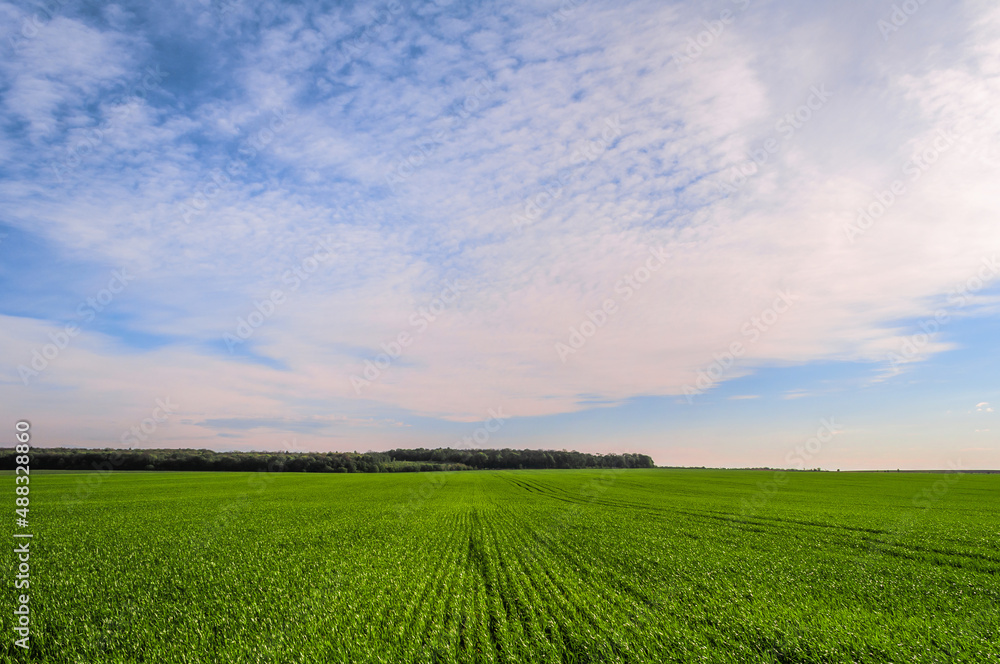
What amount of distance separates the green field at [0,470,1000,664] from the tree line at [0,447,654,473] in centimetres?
10204

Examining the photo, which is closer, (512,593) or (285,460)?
(512,593)

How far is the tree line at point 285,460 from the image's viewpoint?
335 ft

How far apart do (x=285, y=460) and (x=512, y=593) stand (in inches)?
5407

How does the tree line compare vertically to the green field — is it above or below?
below

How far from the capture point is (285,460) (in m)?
132

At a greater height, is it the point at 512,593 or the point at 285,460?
the point at 512,593

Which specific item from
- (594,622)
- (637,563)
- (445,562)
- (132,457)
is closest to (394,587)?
(445,562)

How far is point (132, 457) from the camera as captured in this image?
357ft

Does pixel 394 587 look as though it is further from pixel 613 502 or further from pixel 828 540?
pixel 613 502

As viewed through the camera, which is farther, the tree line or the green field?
the tree line

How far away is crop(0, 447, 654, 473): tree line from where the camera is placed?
102 meters

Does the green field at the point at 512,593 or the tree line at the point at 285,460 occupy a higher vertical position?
the green field at the point at 512,593

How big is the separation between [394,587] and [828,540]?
18.7 meters

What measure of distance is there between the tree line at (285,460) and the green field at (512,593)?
102m
